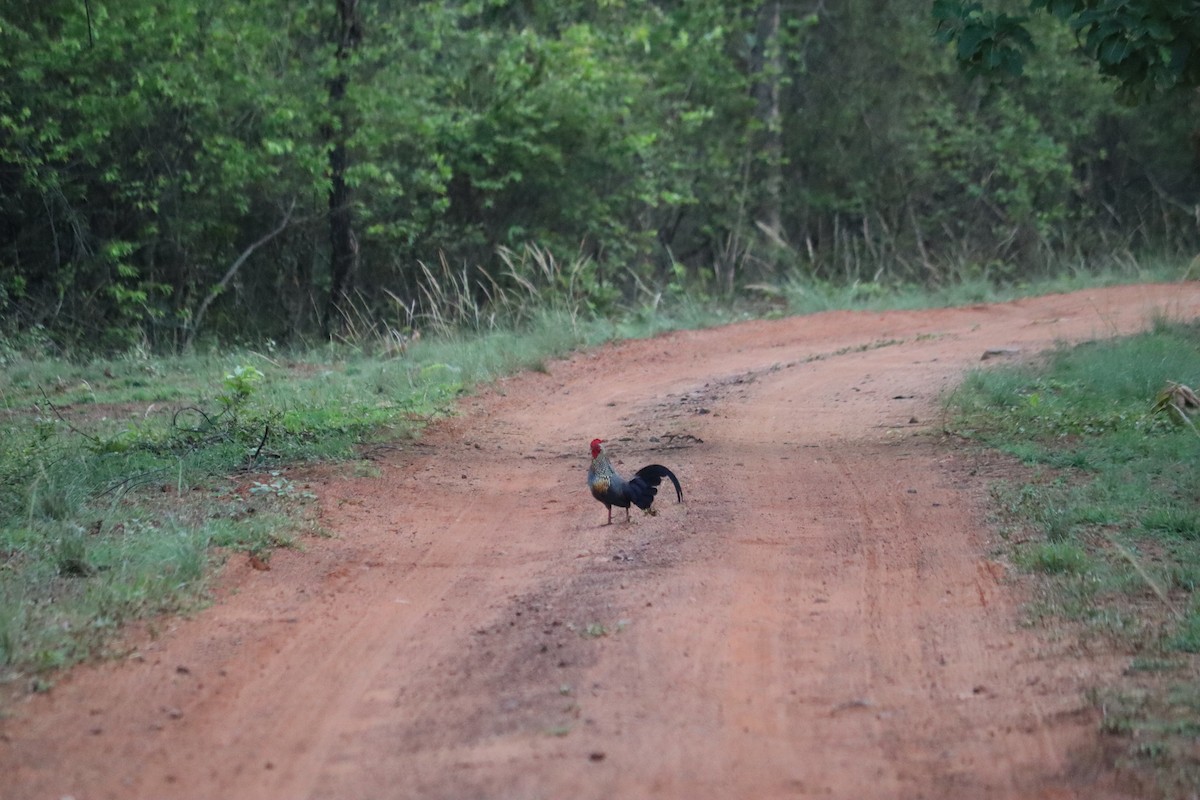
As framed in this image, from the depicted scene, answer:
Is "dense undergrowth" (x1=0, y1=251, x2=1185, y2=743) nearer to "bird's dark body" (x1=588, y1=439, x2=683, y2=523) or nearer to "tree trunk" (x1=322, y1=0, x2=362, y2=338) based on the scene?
"tree trunk" (x1=322, y1=0, x2=362, y2=338)

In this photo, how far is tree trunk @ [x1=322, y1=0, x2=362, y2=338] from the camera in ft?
57.1

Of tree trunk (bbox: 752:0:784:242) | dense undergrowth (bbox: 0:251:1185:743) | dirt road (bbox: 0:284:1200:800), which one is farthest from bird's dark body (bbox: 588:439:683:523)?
tree trunk (bbox: 752:0:784:242)

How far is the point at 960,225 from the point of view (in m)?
25.8

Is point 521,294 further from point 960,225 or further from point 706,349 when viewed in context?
point 960,225

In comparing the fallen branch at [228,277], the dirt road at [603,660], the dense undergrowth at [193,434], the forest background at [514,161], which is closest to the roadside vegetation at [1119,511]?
the dirt road at [603,660]

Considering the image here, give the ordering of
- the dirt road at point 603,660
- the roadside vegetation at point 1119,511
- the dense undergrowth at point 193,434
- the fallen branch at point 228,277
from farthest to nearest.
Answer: the fallen branch at point 228,277 < the dense undergrowth at point 193,434 < the roadside vegetation at point 1119,511 < the dirt road at point 603,660

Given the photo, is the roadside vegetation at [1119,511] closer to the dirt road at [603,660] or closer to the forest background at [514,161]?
the dirt road at [603,660]

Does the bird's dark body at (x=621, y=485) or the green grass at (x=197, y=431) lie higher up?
the bird's dark body at (x=621, y=485)

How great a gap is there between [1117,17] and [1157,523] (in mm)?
2987

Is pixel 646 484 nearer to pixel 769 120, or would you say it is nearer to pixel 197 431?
pixel 197 431

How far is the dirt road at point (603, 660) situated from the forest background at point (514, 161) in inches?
250

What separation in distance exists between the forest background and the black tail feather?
22.2 ft

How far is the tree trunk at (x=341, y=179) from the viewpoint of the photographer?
57.1ft

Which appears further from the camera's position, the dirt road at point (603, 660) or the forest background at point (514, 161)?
the forest background at point (514, 161)
